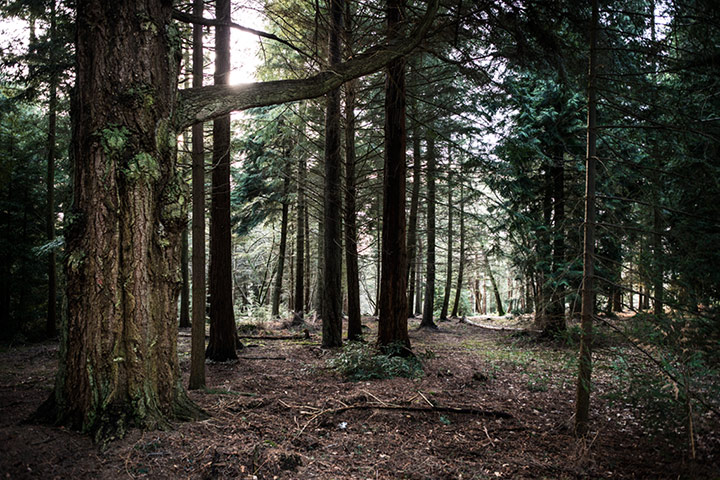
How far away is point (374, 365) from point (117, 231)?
17.0 ft

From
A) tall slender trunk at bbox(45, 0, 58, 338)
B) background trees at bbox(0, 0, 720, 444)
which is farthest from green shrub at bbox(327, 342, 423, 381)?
tall slender trunk at bbox(45, 0, 58, 338)

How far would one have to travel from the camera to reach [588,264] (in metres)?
4.48

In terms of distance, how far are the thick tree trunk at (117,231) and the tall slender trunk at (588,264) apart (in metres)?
4.48

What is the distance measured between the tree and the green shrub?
4.06 metres

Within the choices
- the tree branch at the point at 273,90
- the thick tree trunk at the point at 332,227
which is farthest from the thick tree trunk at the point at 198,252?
the thick tree trunk at the point at 332,227

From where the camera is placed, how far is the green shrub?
6.89m

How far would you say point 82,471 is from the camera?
2.52 m

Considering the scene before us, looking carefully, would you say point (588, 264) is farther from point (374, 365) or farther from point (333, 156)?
point (333, 156)

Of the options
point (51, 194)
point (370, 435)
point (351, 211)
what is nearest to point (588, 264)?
point (370, 435)

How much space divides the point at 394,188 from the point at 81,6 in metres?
5.78

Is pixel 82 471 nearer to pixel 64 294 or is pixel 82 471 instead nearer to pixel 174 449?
pixel 174 449

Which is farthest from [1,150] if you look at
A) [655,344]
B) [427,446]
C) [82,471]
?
[655,344]

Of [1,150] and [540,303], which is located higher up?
[1,150]

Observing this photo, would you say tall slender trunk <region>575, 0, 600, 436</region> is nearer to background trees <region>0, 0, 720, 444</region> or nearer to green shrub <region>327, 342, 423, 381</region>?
background trees <region>0, 0, 720, 444</region>
